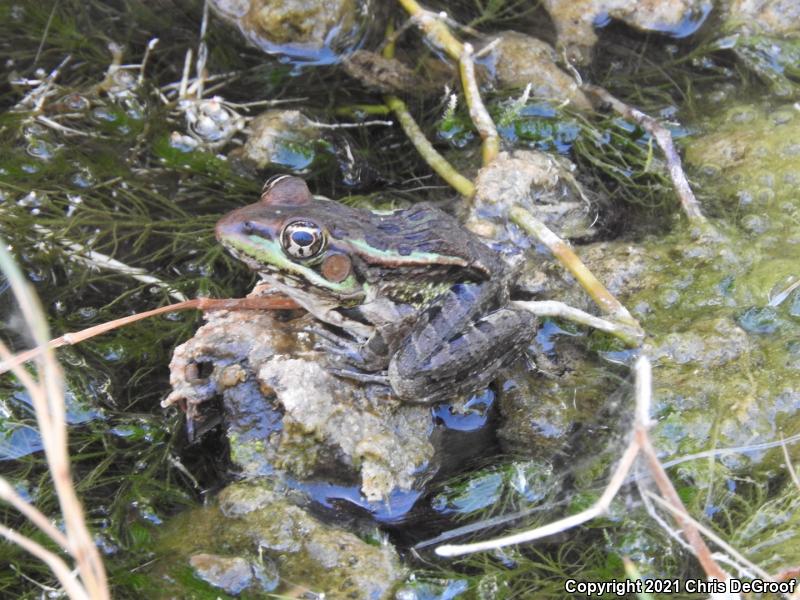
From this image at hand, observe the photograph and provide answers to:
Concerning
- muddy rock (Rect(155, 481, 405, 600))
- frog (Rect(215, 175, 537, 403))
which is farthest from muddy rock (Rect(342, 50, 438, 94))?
muddy rock (Rect(155, 481, 405, 600))

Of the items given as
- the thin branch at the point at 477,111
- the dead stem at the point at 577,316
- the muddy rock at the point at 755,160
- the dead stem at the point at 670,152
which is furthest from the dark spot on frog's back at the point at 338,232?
the muddy rock at the point at 755,160

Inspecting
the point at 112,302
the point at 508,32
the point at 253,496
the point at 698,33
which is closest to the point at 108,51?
the point at 112,302

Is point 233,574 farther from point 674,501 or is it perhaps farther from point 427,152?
point 427,152

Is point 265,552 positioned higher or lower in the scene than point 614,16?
lower

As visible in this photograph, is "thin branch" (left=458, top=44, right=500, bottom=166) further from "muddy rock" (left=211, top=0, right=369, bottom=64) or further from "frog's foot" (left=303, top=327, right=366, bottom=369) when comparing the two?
"frog's foot" (left=303, top=327, right=366, bottom=369)

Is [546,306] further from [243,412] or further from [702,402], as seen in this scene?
[243,412]

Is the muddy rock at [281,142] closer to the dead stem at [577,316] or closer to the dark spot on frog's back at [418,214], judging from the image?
the dark spot on frog's back at [418,214]

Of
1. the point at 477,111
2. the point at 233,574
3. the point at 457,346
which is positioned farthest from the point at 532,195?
the point at 233,574
